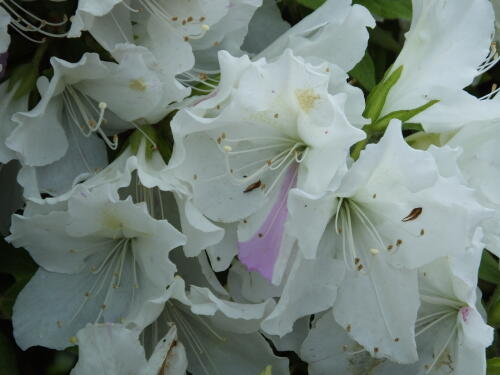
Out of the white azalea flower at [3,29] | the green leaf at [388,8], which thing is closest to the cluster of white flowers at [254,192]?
the white azalea flower at [3,29]

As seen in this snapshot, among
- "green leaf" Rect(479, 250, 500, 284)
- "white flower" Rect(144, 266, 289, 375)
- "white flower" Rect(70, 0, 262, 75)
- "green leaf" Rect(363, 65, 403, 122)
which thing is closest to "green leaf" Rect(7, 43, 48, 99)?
"white flower" Rect(70, 0, 262, 75)

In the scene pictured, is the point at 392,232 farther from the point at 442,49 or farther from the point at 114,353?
the point at 114,353

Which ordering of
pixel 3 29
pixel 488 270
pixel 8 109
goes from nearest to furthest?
pixel 3 29
pixel 8 109
pixel 488 270

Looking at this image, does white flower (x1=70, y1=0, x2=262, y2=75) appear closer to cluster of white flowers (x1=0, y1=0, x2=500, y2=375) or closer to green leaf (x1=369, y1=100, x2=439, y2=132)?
cluster of white flowers (x1=0, y1=0, x2=500, y2=375)

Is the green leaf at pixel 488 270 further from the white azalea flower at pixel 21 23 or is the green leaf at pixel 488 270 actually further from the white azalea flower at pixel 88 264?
the white azalea flower at pixel 21 23

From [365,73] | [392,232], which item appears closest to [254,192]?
[392,232]
